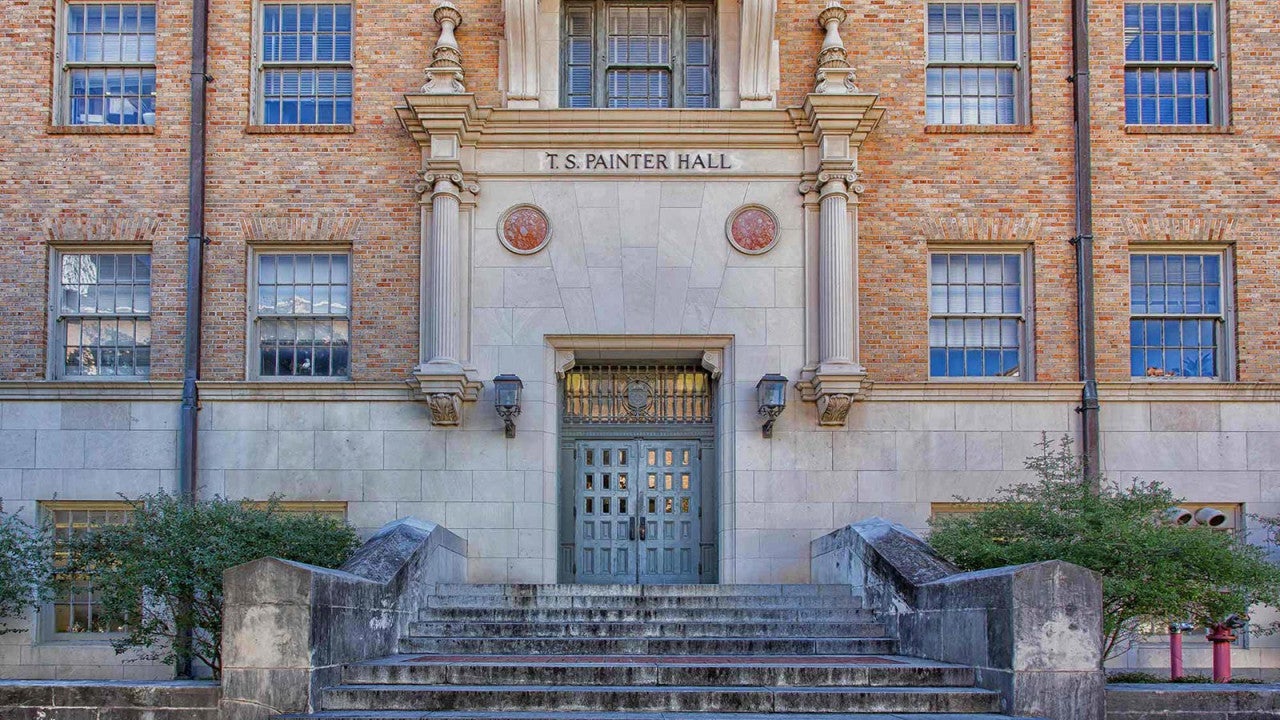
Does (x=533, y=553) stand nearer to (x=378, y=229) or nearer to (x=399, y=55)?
(x=378, y=229)

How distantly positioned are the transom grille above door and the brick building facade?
68 millimetres

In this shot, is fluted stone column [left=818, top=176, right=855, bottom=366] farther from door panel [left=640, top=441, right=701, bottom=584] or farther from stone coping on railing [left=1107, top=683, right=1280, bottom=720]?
stone coping on railing [left=1107, top=683, right=1280, bottom=720]

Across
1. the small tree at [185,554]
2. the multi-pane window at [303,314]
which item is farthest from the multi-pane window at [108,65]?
the small tree at [185,554]

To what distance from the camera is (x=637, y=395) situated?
54.5 ft

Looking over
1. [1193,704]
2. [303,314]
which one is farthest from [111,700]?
[1193,704]

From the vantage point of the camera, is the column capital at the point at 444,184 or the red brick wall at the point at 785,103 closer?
the column capital at the point at 444,184

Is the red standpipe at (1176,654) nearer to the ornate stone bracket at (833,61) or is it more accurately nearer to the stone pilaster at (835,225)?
the stone pilaster at (835,225)

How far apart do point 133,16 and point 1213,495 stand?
15.7 metres

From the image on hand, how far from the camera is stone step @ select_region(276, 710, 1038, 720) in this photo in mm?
9094

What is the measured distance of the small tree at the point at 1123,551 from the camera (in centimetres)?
1116

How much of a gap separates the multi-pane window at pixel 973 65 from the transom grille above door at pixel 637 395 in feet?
15.7

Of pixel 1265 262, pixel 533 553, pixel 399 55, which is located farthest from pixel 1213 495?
pixel 399 55

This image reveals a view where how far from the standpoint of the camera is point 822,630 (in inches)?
491

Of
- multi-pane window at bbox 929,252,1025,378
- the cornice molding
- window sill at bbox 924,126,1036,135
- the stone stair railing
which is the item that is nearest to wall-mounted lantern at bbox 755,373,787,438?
multi-pane window at bbox 929,252,1025,378
